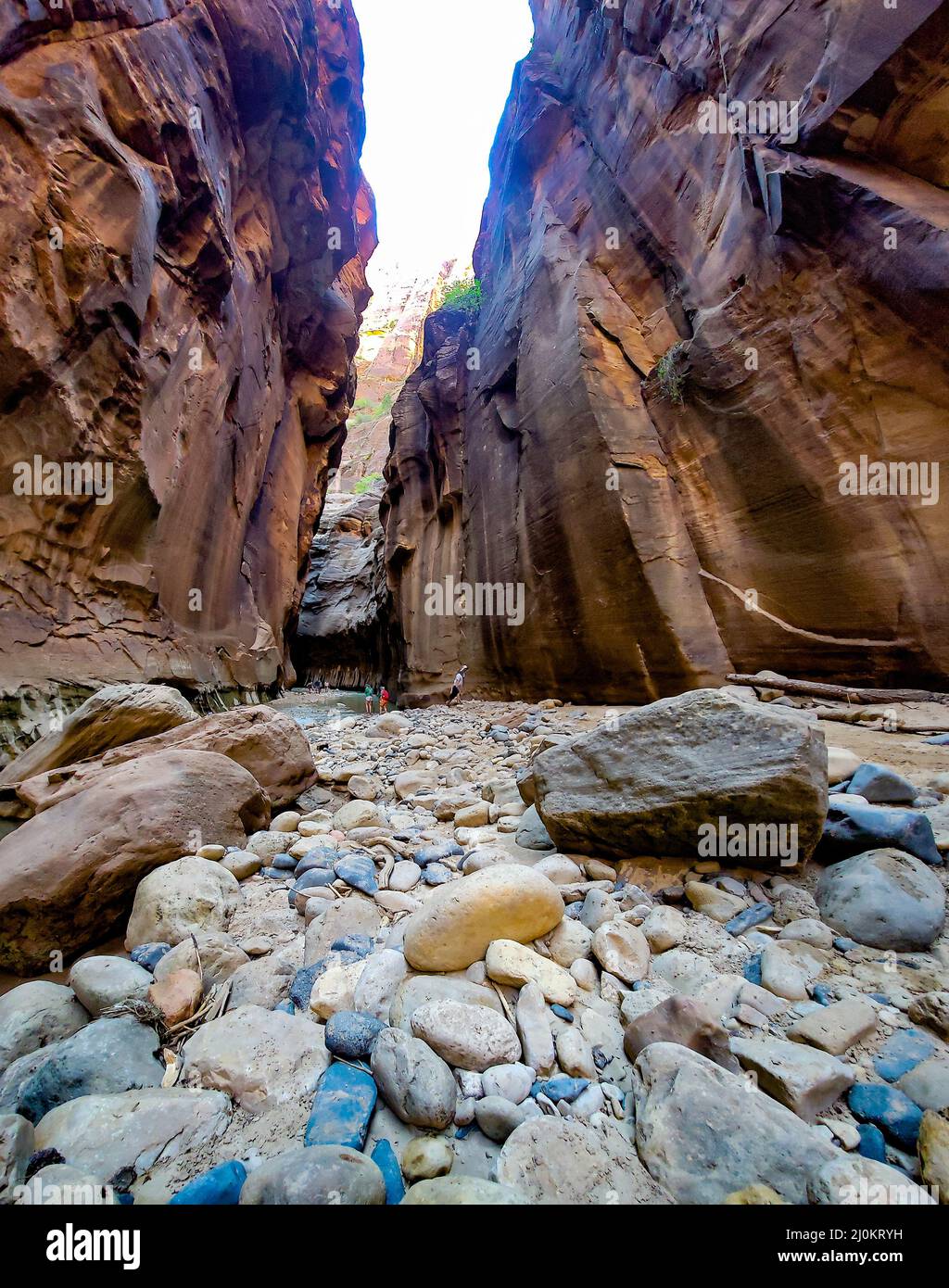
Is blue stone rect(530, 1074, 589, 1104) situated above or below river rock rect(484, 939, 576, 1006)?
below

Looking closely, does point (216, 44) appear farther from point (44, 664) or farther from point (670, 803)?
point (670, 803)

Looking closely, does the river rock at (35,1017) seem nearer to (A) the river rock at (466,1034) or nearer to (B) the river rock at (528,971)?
(A) the river rock at (466,1034)

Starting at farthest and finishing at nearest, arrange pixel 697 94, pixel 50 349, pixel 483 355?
1. pixel 483 355
2. pixel 697 94
3. pixel 50 349

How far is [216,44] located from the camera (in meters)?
9.71

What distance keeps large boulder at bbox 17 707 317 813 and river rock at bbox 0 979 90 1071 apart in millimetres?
1831

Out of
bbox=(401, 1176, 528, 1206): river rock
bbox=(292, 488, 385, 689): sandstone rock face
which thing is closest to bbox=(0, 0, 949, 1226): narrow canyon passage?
bbox=(401, 1176, 528, 1206): river rock

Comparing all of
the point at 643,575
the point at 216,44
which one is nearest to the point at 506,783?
the point at 643,575

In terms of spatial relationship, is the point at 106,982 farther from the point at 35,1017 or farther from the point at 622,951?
the point at 622,951

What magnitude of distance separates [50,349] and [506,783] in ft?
26.3

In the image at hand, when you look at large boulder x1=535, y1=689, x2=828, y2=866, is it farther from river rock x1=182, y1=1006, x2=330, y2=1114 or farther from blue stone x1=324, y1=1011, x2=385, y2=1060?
river rock x1=182, y1=1006, x2=330, y2=1114

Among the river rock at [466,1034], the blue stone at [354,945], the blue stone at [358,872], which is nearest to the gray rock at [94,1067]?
the blue stone at [354,945]

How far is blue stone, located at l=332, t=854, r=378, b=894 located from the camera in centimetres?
247

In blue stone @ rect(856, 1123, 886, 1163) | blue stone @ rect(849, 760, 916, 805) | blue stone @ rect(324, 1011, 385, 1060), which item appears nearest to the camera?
blue stone @ rect(856, 1123, 886, 1163)

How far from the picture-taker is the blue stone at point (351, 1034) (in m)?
1.46
